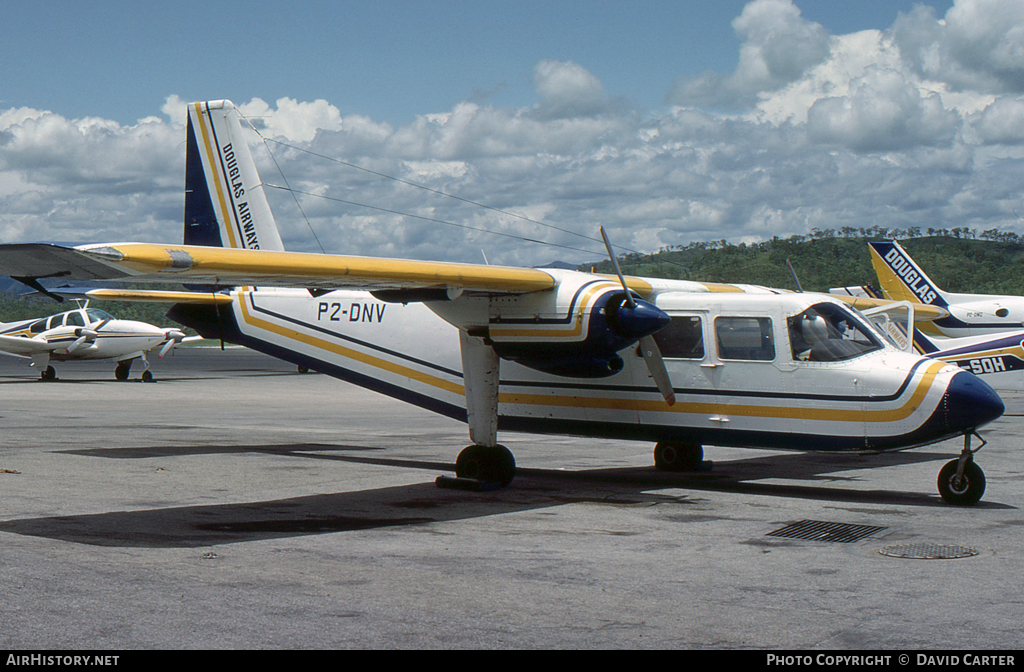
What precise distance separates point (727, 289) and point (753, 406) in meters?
3.01

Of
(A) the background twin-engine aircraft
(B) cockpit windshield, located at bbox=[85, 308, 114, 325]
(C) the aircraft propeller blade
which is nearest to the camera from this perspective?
(A) the background twin-engine aircraft

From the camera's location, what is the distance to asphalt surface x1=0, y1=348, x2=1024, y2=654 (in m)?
5.62

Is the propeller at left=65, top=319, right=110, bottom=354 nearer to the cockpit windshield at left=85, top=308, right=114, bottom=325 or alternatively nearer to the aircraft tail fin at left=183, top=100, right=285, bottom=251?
the cockpit windshield at left=85, top=308, right=114, bottom=325

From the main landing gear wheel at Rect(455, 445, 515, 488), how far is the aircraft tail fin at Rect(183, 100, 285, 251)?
6.33 metres

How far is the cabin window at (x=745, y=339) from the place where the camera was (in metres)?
11.5

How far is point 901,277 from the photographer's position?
3619 cm

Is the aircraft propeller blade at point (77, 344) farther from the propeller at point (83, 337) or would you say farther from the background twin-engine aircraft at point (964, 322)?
the background twin-engine aircraft at point (964, 322)

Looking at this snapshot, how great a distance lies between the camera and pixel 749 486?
40.4 ft

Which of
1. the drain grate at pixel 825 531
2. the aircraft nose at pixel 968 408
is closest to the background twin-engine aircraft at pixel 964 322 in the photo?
the aircraft nose at pixel 968 408

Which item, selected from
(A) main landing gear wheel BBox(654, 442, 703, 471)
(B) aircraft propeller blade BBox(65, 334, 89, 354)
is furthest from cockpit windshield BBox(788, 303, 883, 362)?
(B) aircraft propeller blade BBox(65, 334, 89, 354)

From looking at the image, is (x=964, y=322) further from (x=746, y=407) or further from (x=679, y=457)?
(x=746, y=407)

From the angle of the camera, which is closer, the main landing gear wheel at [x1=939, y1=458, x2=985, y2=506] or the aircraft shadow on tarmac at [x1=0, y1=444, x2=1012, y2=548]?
the aircraft shadow on tarmac at [x1=0, y1=444, x2=1012, y2=548]

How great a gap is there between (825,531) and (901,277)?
2982 centimetres
